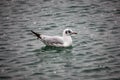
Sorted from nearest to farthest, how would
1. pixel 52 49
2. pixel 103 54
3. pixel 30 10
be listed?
pixel 103 54, pixel 52 49, pixel 30 10

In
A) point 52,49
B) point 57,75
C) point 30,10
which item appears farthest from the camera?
point 30,10

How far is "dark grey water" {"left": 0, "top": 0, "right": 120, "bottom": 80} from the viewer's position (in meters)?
14.6

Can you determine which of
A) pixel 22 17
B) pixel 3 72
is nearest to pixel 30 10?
pixel 22 17

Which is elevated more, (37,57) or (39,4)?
(39,4)

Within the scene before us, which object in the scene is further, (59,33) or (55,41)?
(59,33)

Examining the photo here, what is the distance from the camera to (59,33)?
2028 cm

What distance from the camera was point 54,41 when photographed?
1802cm

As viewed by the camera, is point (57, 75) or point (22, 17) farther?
point (22, 17)

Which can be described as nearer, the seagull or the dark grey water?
the dark grey water

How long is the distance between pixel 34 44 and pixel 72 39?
2492 millimetres

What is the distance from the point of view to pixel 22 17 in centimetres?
2359

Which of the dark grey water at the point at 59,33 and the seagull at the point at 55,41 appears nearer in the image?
the dark grey water at the point at 59,33

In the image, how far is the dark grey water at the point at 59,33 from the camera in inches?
575

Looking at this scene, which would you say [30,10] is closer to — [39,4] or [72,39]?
[39,4]
